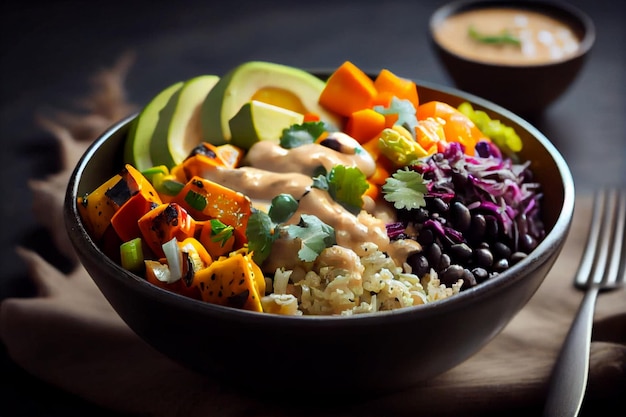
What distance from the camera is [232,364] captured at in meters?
2.62

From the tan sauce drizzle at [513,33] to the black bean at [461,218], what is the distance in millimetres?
2036

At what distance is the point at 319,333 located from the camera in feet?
7.91

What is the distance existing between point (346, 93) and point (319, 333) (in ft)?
4.66

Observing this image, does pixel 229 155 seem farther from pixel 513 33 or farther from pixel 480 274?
pixel 513 33

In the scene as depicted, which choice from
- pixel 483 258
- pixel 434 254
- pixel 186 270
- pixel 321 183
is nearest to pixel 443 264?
pixel 434 254

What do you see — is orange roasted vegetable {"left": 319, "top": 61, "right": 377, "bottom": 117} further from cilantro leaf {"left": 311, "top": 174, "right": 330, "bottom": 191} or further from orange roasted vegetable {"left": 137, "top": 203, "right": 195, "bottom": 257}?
orange roasted vegetable {"left": 137, "top": 203, "right": 195, "bottom": 257}

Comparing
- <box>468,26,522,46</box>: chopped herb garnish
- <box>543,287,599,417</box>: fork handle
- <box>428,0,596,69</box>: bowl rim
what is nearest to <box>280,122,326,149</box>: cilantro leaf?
<box>543,287,599,417</box>: fork handle

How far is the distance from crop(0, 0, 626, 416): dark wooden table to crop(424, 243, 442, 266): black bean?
1.82 meters

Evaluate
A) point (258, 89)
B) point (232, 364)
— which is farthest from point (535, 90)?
point (232, 364)

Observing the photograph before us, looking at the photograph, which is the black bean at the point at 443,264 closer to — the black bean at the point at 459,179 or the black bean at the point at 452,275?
the black bean at the point at 452,275

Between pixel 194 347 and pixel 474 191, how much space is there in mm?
1269

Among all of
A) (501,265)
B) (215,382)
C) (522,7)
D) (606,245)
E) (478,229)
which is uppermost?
(522,7)

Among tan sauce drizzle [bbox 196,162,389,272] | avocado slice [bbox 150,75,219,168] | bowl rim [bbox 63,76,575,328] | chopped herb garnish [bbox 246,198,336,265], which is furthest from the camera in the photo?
avocado slice [bbox 150,75,219,168]

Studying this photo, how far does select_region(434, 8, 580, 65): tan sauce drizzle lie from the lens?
503 centimetres
